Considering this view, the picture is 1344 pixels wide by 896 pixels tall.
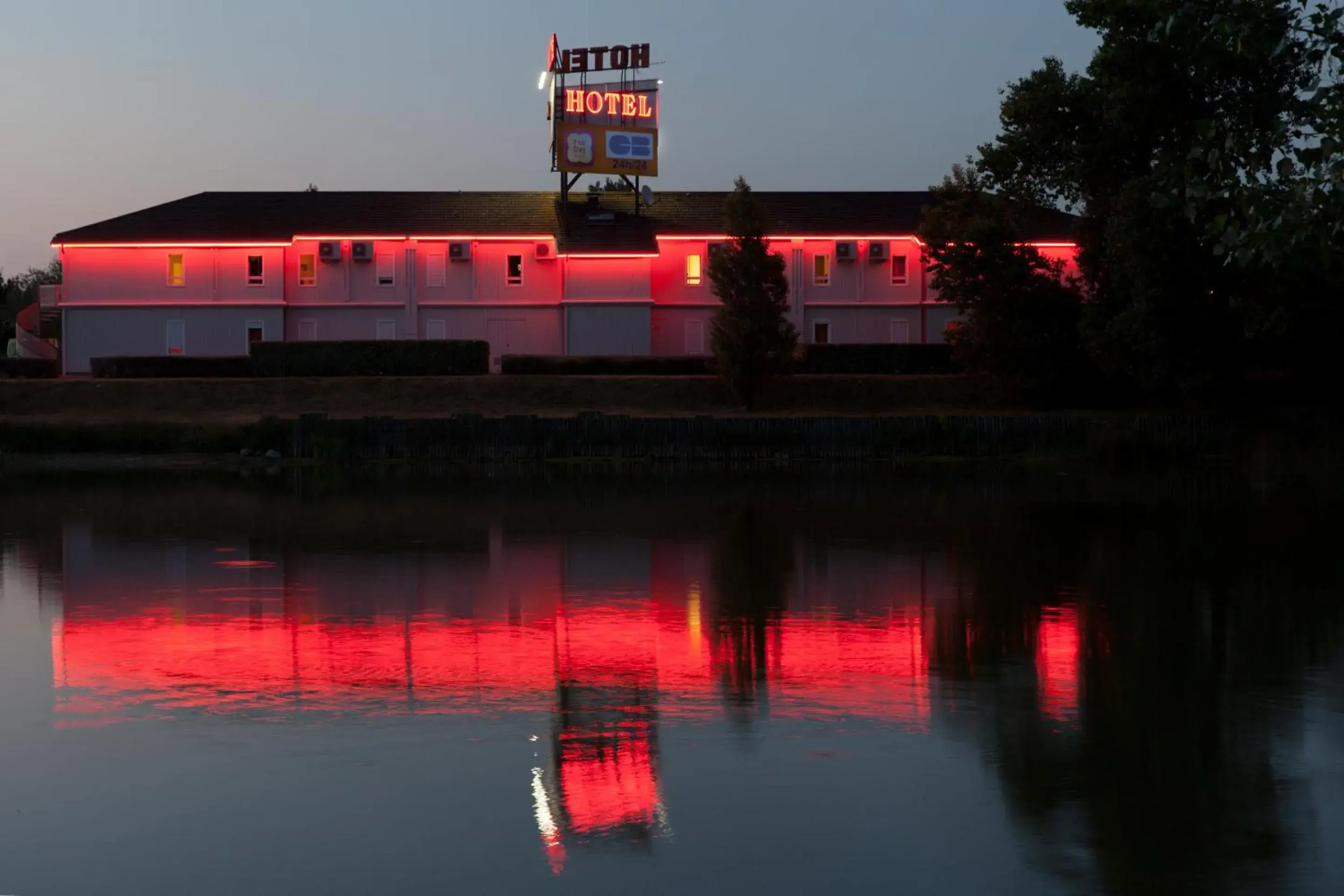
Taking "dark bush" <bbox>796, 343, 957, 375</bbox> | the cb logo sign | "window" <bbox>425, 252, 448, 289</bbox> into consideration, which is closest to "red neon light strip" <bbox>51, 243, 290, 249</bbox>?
"window" <bbox>425, 252, 448, 289</bbox>

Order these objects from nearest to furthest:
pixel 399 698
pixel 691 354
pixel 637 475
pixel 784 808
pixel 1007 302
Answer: pixel 784 808, pixel 399 698, pixel 637 475, pixel 1007 302, pixel 691 354

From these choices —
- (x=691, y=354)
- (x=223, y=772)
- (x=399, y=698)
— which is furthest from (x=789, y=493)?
Result: (x=691, y=354)

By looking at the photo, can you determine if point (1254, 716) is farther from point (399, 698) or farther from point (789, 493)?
point (789, 493)

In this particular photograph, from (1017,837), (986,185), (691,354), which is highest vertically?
(986,185)

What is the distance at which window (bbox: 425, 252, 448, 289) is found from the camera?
65938 millimetres

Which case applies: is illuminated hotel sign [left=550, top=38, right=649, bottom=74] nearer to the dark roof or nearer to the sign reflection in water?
the dark roof

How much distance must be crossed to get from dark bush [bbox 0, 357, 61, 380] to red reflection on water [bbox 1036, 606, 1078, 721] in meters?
46.0

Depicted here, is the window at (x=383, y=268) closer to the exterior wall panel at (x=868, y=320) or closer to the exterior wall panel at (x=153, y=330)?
the exterior wall panel at (x=153, y=330)

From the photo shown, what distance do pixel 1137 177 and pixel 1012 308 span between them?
6.97 m

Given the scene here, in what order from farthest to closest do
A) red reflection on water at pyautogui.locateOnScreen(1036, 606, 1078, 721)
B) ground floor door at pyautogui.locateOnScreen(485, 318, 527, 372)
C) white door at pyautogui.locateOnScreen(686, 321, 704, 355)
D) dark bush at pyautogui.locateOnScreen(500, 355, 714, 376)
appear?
white door at pyautogui.locateOnScreen(686, 321, 704, 355) → ground floor door at pyautogui.locateOnScreen(485, 318, 527, 372) → dark bush at pyautogui.locateOnScreen(500, 355, 714, 376) → red reflection on water at pyautogui.locateOnScreen(1036, 606, 1078, 721)

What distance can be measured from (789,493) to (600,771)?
22347mm

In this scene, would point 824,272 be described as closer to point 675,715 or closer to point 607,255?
point 607,255

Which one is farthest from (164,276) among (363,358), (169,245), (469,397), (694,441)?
(694,441)

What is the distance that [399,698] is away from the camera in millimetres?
12148
